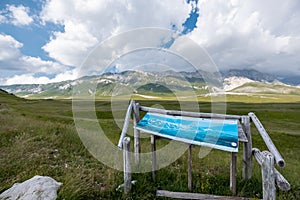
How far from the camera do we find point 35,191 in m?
4.36

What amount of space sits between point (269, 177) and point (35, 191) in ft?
17.9

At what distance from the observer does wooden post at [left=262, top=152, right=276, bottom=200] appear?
3.91 meters

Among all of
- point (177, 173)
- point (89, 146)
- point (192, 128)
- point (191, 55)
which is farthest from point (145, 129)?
point (89, 146)

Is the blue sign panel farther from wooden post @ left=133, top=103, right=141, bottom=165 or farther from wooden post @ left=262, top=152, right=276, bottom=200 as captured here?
wooden post @ left=133, top=103, right=141, bottom=165

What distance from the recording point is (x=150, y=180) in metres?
5.97

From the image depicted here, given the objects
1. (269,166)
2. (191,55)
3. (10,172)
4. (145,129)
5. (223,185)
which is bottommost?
(223,185)

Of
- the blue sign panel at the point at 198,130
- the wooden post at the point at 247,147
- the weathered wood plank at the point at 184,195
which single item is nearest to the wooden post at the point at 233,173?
the weathered wood plank at the point at 184,195

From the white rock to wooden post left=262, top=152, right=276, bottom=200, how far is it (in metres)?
5.02

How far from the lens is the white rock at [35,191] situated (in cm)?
426

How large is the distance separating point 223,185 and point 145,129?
10.3 feet

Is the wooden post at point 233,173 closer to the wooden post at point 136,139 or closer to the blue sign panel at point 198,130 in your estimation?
the blue sign panel at point 198,130

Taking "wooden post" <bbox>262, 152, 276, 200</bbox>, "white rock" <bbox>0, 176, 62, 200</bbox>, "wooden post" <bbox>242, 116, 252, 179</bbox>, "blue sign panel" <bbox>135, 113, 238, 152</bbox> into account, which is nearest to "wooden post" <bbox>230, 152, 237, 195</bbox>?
"wooden post" <bbox>242, 116, 252, 179</bbox>

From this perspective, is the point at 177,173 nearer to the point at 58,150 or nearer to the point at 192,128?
the point at 192,128

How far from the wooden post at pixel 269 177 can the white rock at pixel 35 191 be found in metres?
5.02
